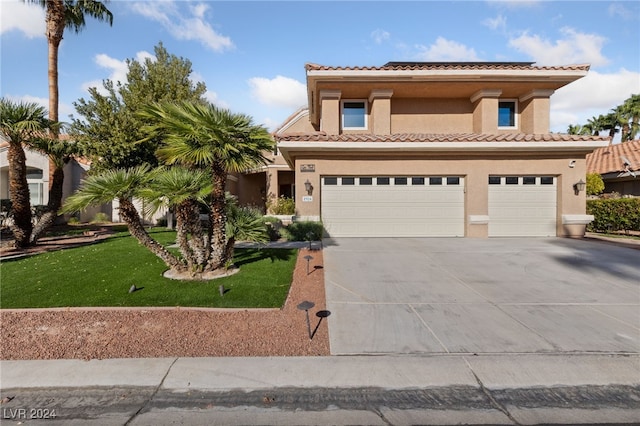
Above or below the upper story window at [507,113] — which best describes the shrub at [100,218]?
below

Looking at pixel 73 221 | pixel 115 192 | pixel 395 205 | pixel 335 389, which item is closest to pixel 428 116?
pixel 395 205

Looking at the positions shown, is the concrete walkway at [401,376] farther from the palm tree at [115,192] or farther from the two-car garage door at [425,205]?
the two-car garage door at [425,205]

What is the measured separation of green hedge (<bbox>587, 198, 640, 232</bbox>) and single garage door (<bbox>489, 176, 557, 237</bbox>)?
4.14 metres

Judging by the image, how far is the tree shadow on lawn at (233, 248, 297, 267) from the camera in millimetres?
7975

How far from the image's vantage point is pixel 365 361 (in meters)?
3.55

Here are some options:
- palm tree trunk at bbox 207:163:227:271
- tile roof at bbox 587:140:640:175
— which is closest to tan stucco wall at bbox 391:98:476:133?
tile roof at bbox 587:140:640:175

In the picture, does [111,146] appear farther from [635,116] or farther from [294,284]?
[635,116]

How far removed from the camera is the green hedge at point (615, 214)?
12.8 m

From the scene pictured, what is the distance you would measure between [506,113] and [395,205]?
746cm

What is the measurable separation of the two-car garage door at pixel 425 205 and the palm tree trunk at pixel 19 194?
987 cm

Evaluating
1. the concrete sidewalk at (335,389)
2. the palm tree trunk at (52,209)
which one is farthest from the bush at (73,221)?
the concrete sidewalk at (335,389)

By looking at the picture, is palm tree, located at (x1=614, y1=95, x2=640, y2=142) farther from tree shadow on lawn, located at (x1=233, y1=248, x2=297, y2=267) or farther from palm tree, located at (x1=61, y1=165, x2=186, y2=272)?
palm tree, located at (x1=61, y1=165, x2=186, y2=272)

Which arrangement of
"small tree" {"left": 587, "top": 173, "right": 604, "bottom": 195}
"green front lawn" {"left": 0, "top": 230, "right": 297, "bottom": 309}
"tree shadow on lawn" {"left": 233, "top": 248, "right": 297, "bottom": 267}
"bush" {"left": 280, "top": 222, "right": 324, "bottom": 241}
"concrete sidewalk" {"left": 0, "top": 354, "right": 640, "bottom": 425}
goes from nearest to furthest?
"concrete sidewalk" {"left": 0, "top": 354, "right": 640, "bottom": 425} < "green front lawn" {"left": 0, "top": 230, "right": 297, "bottom": 309} < "tree shadow on lawn" {"left": 233, "top": 248, "right": 297, "bottom": 267} < "bush" {"left": 280, "top": 222, "right": 324, "bottom": 241} < "small tree" {"left": 587, "top": 173, "right": 604, "bottom": 195}

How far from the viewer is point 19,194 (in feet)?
31.3
